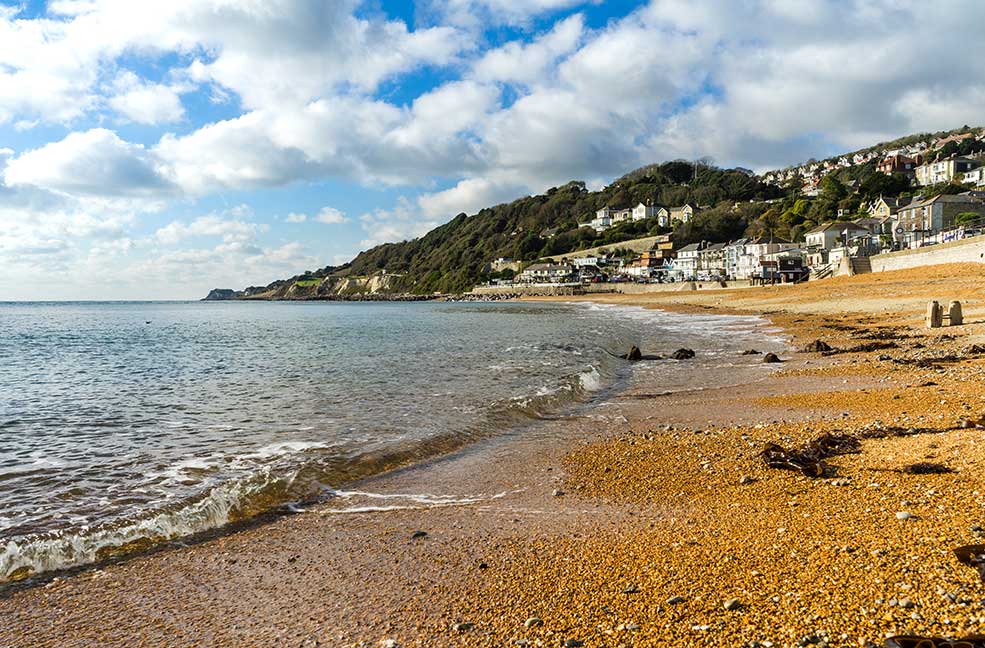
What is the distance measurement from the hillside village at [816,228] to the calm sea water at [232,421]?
55.5 m

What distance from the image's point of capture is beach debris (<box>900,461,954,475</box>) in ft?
19.6

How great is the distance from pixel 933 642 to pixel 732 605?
1055mm

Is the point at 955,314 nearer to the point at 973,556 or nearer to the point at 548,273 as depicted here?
the point at 973,556

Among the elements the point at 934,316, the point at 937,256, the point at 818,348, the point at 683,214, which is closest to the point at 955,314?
the point at 934,316

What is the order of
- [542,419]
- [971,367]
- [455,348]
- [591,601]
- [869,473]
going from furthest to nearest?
1. [455,348]
2. [971,367]
3. [542,419]
4. [869,473]
5. [591,601]

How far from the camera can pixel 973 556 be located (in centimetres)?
384

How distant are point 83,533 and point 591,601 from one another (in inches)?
210

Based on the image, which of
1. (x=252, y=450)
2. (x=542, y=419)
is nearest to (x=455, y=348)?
(x=542, y=419)

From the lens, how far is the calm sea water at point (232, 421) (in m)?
6.52

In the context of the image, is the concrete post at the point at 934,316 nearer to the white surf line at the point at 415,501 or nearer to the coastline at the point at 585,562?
the coastline at the point at 585,562

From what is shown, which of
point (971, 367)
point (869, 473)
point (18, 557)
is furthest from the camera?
point (971, 367)

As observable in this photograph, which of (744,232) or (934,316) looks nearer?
(934,316)

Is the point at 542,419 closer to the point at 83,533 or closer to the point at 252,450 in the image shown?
the point at 252,450

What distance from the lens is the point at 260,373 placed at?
19.2 metres
